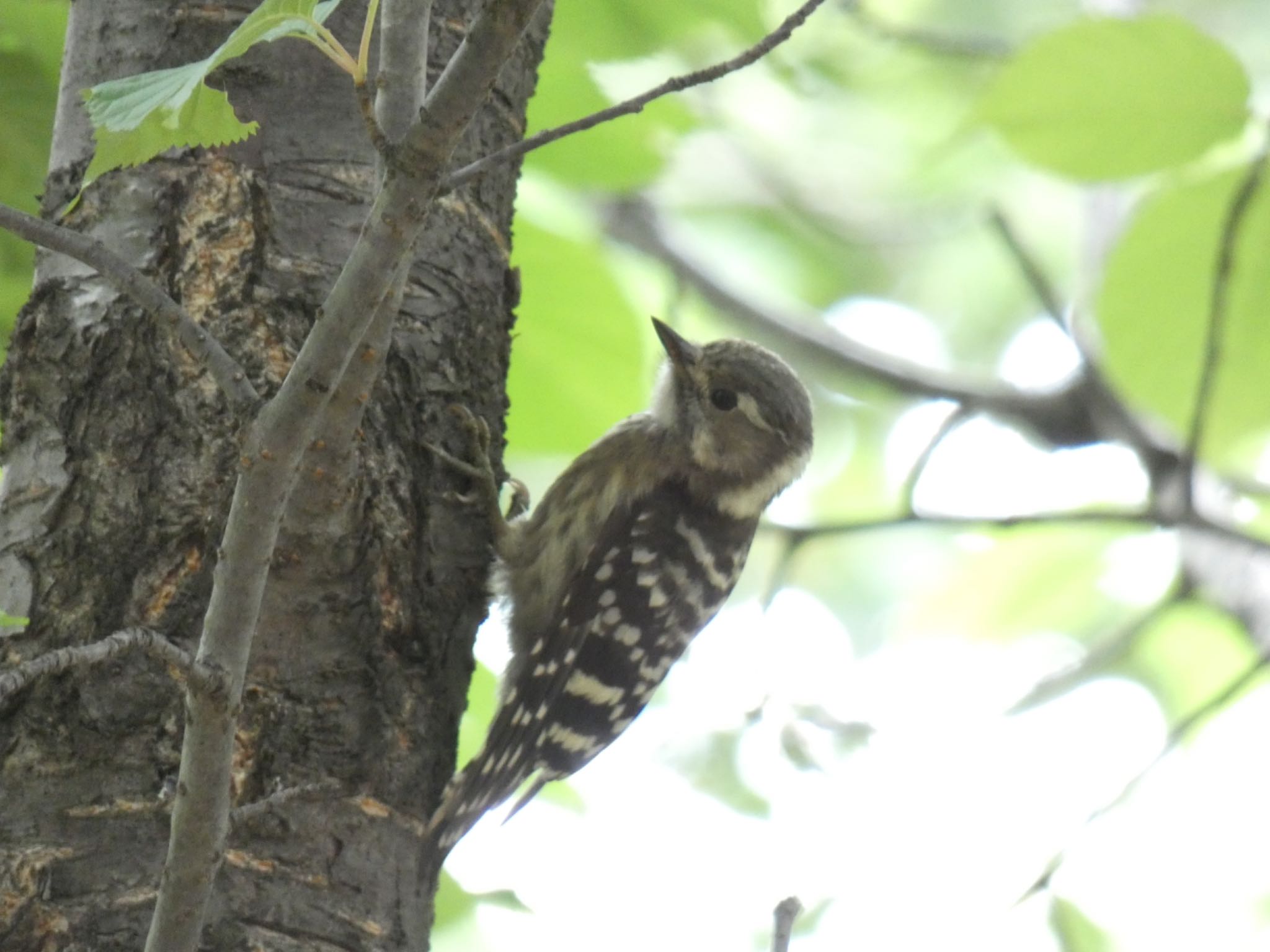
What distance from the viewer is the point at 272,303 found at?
1.94m

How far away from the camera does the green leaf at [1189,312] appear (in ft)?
7.61

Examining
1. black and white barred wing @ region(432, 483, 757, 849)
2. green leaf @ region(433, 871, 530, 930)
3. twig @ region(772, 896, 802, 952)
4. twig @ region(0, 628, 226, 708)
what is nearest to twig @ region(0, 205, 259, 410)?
twig @ region(0, 628, 226, 708)

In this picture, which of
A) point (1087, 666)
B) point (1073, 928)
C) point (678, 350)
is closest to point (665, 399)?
point (678, 350)

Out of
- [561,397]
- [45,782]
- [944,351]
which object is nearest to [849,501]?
[944,351]

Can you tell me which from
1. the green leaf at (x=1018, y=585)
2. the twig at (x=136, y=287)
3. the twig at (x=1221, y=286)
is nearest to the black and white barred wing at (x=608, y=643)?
the twig at (x=1221, y=286)

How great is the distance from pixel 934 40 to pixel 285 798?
298 centimetres

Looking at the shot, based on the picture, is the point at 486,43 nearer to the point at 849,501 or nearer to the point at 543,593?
the point at 543,593

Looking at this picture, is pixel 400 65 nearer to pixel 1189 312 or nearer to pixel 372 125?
pixel 372 125

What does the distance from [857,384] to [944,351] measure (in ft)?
11.3

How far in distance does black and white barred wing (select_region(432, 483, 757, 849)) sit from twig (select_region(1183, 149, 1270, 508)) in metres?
1.13

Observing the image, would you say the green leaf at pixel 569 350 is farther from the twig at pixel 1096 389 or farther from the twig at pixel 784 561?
the twig at pixel 1096 389

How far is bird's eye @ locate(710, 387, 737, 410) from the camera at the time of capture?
3.51 meters

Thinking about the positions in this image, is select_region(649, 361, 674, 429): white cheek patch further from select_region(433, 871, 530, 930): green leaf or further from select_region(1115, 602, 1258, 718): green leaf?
select_region(1115, 602, 1258, 718): green leaf

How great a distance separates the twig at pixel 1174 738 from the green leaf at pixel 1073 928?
0.12 metres
